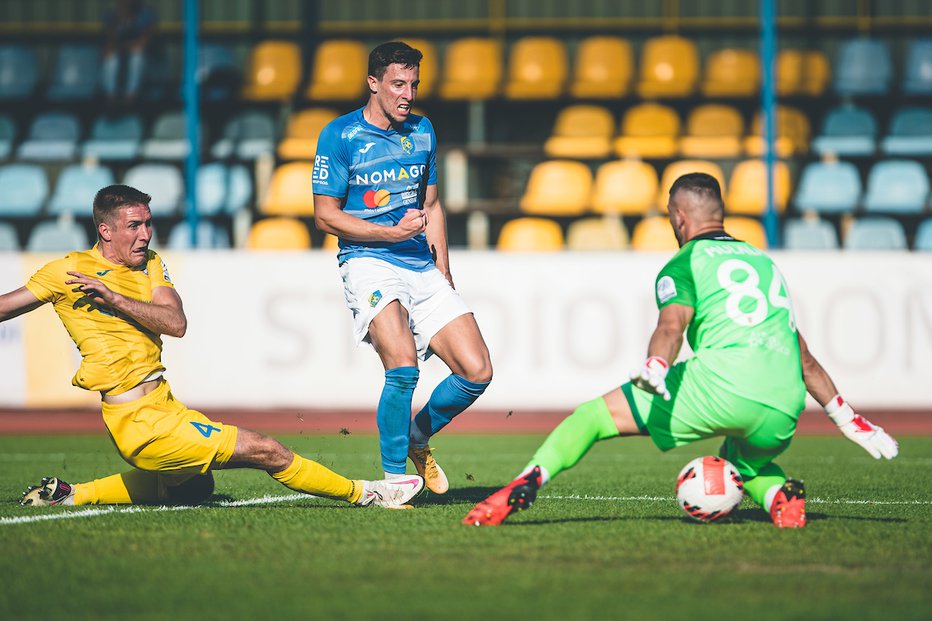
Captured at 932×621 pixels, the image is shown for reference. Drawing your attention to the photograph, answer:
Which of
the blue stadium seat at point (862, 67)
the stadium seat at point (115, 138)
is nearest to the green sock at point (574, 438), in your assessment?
the stadium seat at point (115, 138)

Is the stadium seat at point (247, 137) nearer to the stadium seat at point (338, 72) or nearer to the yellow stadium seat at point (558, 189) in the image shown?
the stadium seat at point (338, 72)

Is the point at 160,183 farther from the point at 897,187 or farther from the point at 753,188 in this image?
the point at 897,187

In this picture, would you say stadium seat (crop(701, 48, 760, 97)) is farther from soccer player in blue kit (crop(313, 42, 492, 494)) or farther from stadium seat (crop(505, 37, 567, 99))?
soccer player in blue kit (crop(313, 42, 492, 494))

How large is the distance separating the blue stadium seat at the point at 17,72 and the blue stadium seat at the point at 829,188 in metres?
10.6

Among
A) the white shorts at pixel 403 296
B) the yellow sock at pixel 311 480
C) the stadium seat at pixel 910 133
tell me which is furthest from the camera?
the stadium seat at pixel 910 133

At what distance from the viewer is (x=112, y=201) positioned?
5938mm

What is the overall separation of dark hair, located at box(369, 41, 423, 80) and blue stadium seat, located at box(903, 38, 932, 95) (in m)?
12.7

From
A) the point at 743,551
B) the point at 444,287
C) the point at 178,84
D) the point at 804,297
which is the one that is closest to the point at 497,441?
the point at 804,297

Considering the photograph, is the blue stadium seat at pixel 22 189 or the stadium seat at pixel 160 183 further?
the blue stadium seat at pixel 22 189

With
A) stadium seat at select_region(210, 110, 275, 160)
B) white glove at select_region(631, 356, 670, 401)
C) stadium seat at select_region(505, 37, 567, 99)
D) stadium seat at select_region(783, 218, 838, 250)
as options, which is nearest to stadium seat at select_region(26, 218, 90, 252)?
stadium seat at select_region(210, 110, 275, 160)

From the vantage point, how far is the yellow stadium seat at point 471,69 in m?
17.4

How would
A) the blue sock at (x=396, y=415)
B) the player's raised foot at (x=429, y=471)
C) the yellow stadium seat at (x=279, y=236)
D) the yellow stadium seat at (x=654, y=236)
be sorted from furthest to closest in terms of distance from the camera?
the yellow stadium seat at (x=279, y=236) → the yellow stadium seat at (x=654, y=236) → the player's raised foot at (x=429, y=471) → the blue sock at (x=396, y=415)

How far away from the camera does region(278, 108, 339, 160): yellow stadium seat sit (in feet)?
54.1

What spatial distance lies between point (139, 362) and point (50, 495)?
86 centimetres
